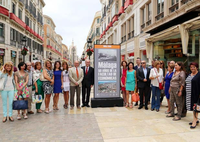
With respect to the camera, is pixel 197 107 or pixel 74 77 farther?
pixel 74 77

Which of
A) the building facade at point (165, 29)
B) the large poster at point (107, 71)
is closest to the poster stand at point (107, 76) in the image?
the large poster at point (107, 71)

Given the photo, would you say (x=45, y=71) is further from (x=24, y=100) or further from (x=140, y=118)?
(x=140, y=118)

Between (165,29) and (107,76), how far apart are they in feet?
22.9

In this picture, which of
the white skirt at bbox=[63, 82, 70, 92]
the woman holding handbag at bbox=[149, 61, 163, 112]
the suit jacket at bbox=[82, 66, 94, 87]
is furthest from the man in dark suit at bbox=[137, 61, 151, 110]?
the white skirt at bbox=[63, 82, 70, 92]

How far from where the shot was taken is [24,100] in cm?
522

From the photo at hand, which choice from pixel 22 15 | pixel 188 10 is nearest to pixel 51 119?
pixel 188 10

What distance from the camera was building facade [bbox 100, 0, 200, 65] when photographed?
29.5 feet

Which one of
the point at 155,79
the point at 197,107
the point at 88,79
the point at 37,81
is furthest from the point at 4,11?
the point at 197,107

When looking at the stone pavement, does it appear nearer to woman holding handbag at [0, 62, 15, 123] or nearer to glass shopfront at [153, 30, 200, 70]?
woman holding handbag at [0, 62, 15, 123]

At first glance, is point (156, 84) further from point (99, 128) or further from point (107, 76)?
point (99, 128)

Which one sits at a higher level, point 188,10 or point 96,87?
point 188,10

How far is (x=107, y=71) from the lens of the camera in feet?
22.7

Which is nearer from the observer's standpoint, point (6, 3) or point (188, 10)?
point (188, 10)

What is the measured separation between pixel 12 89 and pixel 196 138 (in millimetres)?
5169
